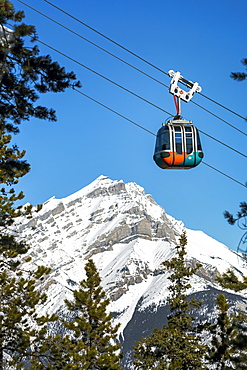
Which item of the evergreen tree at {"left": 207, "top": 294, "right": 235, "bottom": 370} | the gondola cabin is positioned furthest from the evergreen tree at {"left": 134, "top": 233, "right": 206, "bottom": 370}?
the gondola cabin

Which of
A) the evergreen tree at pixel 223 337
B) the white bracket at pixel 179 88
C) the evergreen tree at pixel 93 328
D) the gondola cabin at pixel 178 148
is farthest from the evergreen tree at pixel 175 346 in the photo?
the white bracket at pixel 179 88

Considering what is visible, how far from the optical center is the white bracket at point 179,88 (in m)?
16.2

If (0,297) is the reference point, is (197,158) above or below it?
above

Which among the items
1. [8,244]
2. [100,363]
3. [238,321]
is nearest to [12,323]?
[8,244]

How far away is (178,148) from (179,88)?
1696mm

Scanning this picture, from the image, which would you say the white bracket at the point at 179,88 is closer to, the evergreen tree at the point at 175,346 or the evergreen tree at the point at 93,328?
the evergreen tree at the point at 175,346

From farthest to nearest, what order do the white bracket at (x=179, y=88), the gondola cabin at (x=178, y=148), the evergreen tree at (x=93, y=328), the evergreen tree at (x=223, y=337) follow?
the evergreen tree at (x=93, y=328) → the evergreen tree at (x=223, y=337) → the gondola cabin at (x=178, y=148) → the white bracket at (x=179, y=88)

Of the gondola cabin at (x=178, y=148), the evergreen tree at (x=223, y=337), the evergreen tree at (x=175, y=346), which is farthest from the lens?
the evergreen tree at (x=175, y=346)

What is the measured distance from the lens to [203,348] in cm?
2900

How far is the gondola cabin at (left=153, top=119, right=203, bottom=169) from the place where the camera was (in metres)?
16.9

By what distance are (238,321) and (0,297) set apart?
281 inches

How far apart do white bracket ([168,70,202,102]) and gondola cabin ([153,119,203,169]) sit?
3.30 ft

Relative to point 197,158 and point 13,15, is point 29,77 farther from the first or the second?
point 197,158

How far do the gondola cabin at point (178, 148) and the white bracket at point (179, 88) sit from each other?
1004 millimetres
